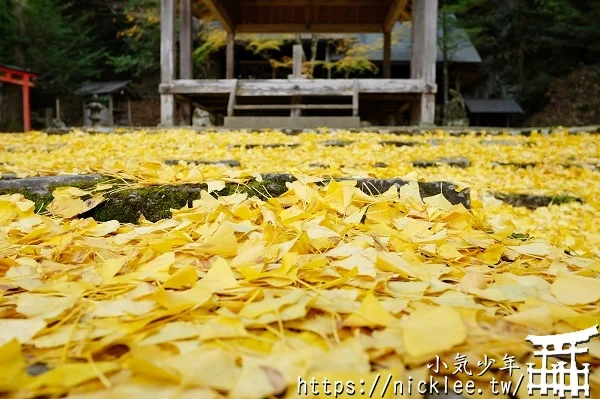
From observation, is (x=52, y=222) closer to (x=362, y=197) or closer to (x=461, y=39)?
(x=362, y=197)

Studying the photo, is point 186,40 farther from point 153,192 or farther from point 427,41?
point 153,192

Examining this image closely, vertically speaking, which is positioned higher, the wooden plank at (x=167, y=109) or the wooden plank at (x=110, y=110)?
the wooden plank at (x=110, y=110)

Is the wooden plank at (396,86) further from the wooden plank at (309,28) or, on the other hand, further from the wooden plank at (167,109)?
the wooden plank at (309,28)

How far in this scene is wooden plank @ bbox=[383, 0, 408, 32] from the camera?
653 cm

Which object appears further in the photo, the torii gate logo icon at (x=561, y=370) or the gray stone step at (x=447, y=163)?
the gray stone step at (x=447, y=163)

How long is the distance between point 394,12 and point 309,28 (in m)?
1.93

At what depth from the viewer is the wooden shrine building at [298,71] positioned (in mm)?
5352

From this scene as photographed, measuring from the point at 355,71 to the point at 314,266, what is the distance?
1372 cm

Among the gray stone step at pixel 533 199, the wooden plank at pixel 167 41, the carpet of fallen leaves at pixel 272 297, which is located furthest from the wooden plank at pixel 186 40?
the carpet of fallen leaves at pixel 272 297

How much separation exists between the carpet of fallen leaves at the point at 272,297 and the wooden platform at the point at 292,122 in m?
3.74

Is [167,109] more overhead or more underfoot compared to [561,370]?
more overhead

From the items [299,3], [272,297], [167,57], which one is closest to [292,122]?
[167,57]

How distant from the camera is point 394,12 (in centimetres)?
697

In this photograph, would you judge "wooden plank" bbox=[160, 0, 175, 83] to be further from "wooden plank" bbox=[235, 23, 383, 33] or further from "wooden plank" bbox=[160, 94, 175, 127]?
"wooden plank" bbox=[235, 23, 383, 33]
